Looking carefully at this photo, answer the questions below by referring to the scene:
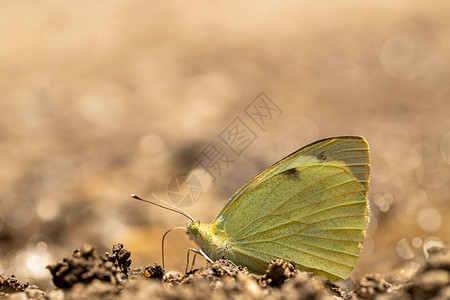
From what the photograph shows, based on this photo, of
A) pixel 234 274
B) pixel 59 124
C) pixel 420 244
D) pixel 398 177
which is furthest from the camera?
pixel 59 124

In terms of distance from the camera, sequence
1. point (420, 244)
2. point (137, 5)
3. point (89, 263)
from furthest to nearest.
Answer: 1. point (137, 5)
2. point (420, 244)
3. point (89, 263)

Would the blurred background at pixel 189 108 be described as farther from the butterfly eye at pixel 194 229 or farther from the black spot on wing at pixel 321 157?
the butterfly eye at pixel 194 229

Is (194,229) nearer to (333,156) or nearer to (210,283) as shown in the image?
(333,156)

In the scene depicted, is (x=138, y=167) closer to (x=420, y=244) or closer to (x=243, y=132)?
(x=243, y=132)

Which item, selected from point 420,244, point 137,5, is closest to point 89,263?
point 420,244
